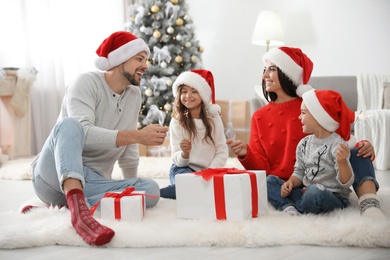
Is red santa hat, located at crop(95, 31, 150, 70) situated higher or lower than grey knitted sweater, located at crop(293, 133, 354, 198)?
higher

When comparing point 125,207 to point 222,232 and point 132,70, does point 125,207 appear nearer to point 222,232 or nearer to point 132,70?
point 222,232

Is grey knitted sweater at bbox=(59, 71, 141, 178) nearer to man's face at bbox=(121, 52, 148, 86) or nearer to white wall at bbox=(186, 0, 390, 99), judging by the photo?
man's face at bbox=(121, 52, 148, 86)

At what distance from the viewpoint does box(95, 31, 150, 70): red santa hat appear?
1959 mm

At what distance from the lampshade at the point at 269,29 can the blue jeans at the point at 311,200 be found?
303cm

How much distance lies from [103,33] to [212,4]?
54.1 inches

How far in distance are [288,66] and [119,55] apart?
77 centimetres

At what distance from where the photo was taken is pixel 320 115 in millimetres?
1665

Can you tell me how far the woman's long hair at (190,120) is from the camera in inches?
86.4

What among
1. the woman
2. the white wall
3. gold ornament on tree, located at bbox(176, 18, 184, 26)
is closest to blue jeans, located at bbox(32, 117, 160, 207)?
the woman

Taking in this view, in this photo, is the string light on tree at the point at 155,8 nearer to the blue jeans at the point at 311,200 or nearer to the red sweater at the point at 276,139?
the red sweater at the point at 276,139

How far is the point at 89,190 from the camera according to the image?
5.82 feet

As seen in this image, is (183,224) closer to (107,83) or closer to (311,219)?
(311,219)

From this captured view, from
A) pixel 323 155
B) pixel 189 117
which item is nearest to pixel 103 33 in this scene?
pixel 189 117

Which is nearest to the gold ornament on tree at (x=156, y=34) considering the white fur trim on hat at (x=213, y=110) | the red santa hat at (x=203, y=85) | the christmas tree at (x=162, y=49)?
the christmas tree at (x=162, y=49)
